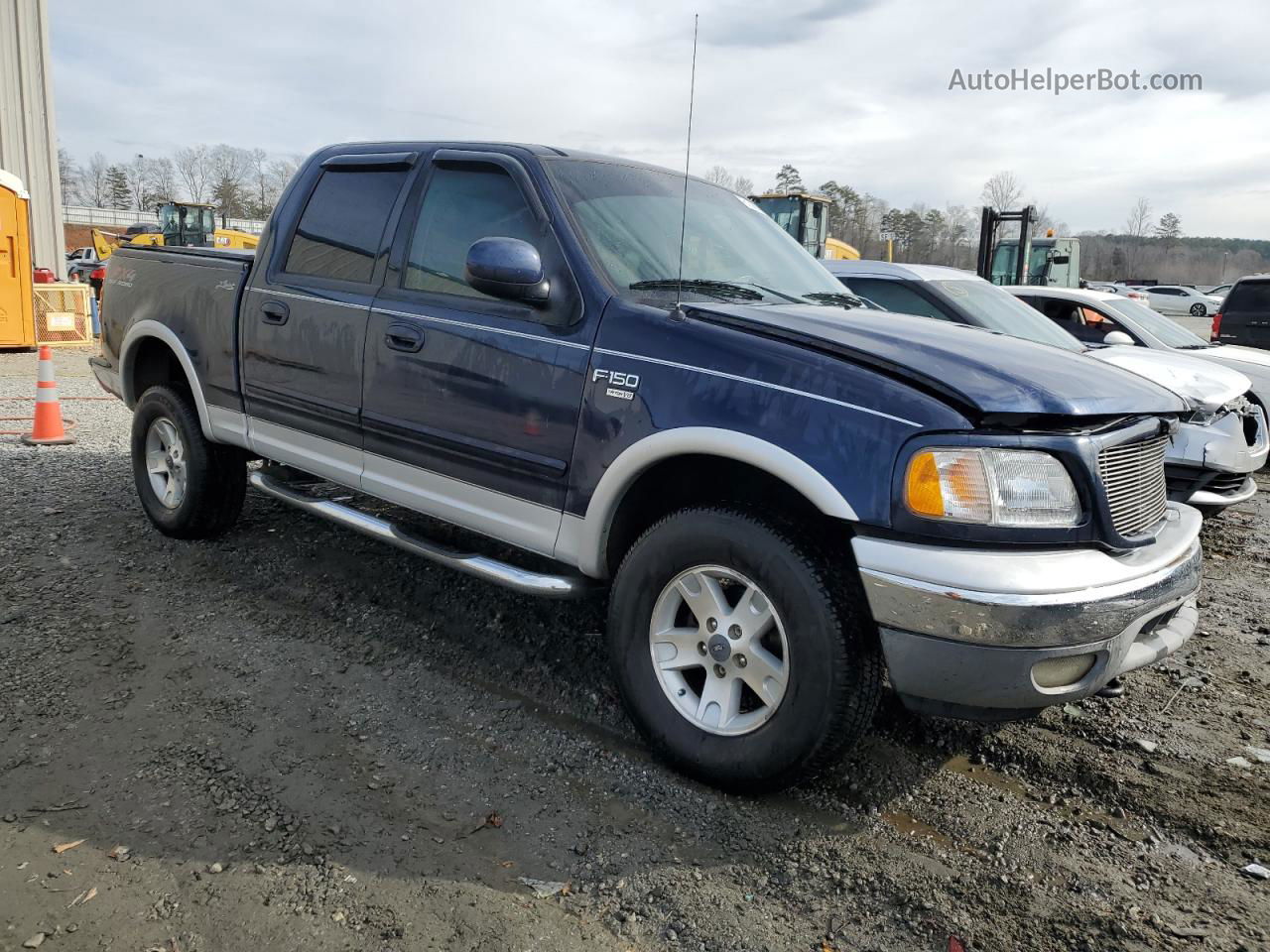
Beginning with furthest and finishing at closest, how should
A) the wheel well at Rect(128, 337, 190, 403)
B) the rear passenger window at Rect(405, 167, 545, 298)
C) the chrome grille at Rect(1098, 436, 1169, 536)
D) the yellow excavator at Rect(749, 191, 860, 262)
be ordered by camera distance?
1. the yellow excavator at Rect(749, 191, 860, 262)
2. the wheel well at Rect(128, 337, 190, 403)
3. the rear passenger window at Rect(405, 167, 545, 298)
4. the chrome grille at Rect(1098, 436, 1169, 536)

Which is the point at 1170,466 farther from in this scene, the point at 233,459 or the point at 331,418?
the point at 233,459

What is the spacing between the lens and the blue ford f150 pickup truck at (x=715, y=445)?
249 centimetres

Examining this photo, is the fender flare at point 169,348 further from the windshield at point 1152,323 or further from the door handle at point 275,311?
the windshield at point 1152,323

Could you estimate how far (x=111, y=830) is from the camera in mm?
2625

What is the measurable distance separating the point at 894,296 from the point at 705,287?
4.09m

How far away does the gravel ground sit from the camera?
2.34m

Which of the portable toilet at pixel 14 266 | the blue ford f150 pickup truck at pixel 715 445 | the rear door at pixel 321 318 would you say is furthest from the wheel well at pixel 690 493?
the portable toilet at pixel 14 266

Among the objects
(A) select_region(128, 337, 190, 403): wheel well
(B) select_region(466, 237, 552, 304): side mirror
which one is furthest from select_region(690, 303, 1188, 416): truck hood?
(A) select_region(128, 337, 190, 403): wheel well

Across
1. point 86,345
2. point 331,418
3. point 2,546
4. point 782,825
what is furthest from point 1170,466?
point 86,345

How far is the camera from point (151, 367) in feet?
17.9

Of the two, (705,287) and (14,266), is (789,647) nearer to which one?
(705,287)

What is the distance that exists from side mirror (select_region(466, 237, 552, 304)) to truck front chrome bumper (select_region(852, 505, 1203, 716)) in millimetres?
1409

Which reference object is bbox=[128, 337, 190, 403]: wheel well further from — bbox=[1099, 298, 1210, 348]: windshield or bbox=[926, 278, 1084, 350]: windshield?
bbox=[1099, 298, 1210, 348]: windshield

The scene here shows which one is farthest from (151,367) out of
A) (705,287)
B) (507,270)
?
(705,287)
